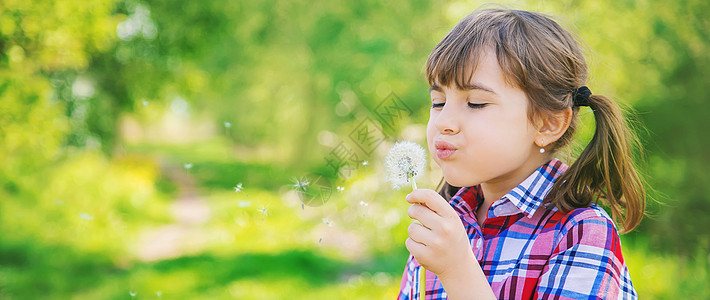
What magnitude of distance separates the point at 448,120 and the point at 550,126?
266 millimetres

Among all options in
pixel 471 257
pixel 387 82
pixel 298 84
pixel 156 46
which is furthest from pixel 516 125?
pixel 298 84

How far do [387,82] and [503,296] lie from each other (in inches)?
219

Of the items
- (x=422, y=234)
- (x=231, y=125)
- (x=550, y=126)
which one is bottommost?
(x=422, y=234)

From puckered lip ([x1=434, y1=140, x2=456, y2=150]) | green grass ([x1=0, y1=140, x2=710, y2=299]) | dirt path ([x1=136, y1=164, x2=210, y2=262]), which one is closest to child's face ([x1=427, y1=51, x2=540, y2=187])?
puckered lip ([x1=434, y1=140, x2=456, y2=150])

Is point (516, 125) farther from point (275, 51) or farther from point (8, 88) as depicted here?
point (275, 51)

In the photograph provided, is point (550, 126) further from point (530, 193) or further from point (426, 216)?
point (426, 216)

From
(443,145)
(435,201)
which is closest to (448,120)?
(443,145)

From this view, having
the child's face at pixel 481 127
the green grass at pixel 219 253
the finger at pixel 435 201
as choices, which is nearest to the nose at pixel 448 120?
the child's face at pixel 481 127

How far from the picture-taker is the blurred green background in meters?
3.76

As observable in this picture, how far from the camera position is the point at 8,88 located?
358cm

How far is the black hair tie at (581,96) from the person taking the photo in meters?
1.30

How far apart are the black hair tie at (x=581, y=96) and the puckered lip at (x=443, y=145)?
13.9 inches

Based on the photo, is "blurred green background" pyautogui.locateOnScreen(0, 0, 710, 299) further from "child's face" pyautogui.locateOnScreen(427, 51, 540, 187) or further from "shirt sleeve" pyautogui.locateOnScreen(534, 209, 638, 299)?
"shirt sleeve" pyautogui.locateOnScreen(534, 209, 638, 299)

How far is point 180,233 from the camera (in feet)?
26.0
